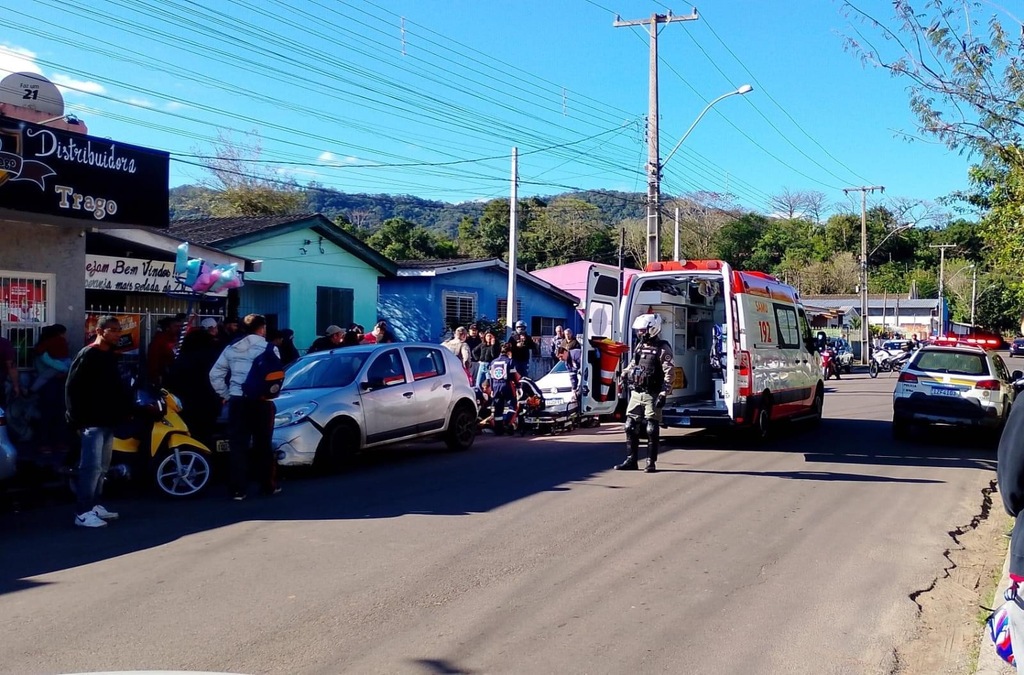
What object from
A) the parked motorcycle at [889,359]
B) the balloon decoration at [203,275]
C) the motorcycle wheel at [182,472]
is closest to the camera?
the motorcycle wheel at [182,472]

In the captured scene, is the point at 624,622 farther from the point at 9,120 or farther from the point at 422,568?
the point at 9,120

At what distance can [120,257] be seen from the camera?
50.5 feet

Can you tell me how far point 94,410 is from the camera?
27.5 ft

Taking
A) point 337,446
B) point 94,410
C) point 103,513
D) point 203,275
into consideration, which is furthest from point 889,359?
point 94,410

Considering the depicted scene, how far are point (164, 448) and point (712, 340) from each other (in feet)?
30.7

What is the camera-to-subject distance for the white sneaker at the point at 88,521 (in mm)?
8406

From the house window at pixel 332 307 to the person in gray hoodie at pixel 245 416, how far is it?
13936mm

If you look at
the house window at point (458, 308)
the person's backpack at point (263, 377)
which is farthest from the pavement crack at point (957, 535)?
the house window at point (458, 308)

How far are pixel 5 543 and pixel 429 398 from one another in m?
6.01

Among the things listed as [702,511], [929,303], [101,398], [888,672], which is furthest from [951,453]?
[929,303]

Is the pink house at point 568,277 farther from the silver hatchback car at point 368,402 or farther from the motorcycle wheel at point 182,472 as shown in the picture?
the motorcycle wheel at point 182,472

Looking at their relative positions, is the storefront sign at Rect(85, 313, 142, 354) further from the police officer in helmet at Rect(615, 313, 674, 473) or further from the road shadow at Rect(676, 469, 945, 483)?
the road shadow at Rect(676, 469, 945, 483)

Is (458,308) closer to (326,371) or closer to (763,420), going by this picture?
(763,420)

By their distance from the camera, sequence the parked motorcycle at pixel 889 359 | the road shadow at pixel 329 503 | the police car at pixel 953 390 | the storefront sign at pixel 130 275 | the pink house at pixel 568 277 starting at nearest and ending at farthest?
1. the road shadow at pixel 329 503
2. the storefront sign at pixel 130 275
3. the police car at pixel 953 390
4. the pink house at pixel 568 277
5. the parked motorcycle at pixel 889 359
